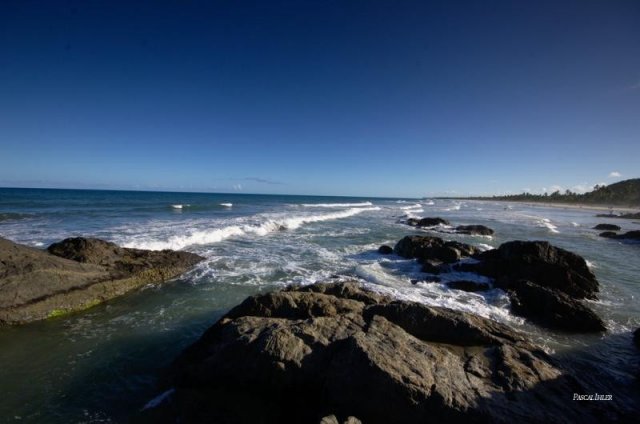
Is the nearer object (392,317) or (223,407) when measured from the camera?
(223,407)

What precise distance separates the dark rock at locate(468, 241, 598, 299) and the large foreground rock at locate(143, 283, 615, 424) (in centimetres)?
596

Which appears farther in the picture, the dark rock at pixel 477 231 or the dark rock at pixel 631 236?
the dark rock at pixel 477 231

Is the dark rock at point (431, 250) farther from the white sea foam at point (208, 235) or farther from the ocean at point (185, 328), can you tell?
the white sea foam at point (208, 235)

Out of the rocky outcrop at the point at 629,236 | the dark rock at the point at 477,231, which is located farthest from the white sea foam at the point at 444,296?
the rocky outcrop at the point at 629,236

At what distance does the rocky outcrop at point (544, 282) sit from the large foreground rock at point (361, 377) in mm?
3367

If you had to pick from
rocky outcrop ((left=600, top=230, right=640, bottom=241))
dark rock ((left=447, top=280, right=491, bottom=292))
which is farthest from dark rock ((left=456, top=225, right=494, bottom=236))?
dark rock ((left=447, top=280, right=491, bottom=292))

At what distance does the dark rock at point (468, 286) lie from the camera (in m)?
10.1

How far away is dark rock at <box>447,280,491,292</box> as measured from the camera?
1008cm

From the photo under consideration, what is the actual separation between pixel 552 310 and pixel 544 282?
2697mm

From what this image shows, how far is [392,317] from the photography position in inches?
234

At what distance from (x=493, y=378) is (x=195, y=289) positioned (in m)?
8.36

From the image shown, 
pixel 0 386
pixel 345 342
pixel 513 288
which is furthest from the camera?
pixel 513 288

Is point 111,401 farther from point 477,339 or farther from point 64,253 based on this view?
point 64,253

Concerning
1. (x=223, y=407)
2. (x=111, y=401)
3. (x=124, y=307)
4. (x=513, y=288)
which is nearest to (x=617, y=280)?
(x=513, y=288)
